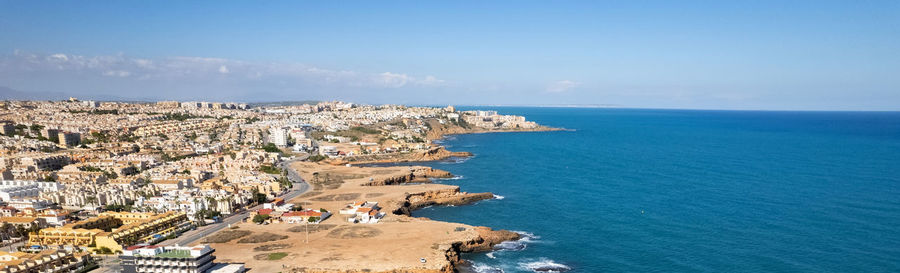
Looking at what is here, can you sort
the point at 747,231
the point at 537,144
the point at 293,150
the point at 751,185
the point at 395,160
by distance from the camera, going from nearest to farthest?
the point at 747,231, the point at 751,185, the point at 395,160, the point at 293,150, the point at 537,144

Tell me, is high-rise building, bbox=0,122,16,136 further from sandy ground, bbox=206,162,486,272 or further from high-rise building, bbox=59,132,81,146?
sandy ground, bbox=206,162,486,272

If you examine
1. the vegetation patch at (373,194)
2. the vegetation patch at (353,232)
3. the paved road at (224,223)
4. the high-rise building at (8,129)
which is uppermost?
the high-rise building at (8,129)

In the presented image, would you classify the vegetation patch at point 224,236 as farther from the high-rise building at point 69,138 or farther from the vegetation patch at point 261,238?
the high-rise building at point 69,138

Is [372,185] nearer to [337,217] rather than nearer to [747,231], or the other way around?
[337,217]

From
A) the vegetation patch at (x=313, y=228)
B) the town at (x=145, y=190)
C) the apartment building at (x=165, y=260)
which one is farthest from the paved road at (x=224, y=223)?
the apartment building at (x=165, y=260)

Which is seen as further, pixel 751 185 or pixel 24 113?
pixel 24 113

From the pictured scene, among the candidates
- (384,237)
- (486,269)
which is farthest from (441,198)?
(486,269)

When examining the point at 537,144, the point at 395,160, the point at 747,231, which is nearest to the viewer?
the point at 747,231

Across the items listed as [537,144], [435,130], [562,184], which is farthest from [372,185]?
[435,130]
